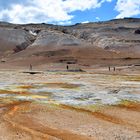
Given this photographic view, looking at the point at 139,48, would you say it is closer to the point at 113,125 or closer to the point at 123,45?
the point at 123,45

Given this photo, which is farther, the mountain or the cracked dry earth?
the mountain

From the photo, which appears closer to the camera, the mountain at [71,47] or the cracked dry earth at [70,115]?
the cracked dry earth at [70,115]

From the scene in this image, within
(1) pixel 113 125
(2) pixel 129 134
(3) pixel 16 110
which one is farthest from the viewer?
(3) pixel 16 110

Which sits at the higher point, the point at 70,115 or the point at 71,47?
the point at 71,47

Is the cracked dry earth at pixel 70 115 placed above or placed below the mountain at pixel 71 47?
below

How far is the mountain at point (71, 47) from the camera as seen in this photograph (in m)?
101

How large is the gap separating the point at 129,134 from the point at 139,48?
102 metres

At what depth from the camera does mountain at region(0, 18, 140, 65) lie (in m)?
101

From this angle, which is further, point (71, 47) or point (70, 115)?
point (71, 47)

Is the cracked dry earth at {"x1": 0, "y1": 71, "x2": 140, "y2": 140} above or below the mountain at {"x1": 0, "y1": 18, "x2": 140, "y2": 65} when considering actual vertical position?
below

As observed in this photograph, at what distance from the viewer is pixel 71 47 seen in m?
114

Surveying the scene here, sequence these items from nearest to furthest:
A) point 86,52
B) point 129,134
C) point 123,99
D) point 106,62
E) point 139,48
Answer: point 129,134 < point 123,99 < point 106,62 < point 86,52 < point 139,48

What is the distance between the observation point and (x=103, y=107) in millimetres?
26266

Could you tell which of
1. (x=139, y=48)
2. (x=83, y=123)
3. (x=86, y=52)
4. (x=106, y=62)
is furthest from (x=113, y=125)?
(x=139, y=48)
